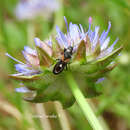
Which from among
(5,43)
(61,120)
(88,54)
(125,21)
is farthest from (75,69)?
(125,21)

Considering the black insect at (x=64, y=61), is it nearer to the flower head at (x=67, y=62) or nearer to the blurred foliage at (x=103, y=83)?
the flower head at (x=67, y=62)

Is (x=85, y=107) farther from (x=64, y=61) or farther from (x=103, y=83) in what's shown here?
(x=103, y=83)

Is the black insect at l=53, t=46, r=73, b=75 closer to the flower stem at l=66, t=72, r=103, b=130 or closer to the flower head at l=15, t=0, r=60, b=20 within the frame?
the flower stem at l=66, t=72, r=103, b=130

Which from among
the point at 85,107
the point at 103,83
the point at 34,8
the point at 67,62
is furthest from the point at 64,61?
the point at 34,8

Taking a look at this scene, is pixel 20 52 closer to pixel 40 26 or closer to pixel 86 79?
→ pixel 86 79

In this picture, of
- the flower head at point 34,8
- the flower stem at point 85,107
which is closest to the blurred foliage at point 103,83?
the flower head at point 34,8
